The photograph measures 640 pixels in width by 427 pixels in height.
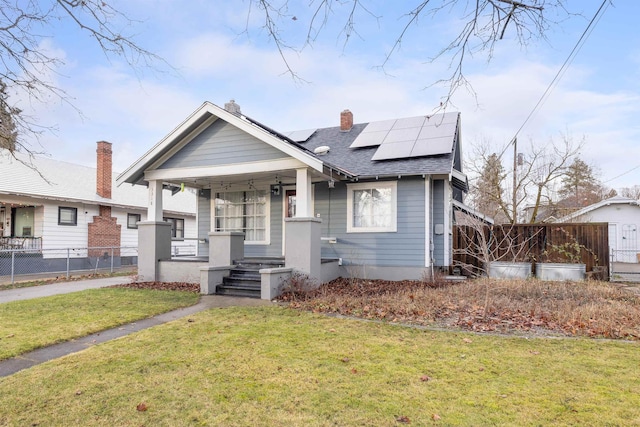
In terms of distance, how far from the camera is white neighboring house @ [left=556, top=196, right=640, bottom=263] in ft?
76.8

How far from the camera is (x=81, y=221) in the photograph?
19.7 meters

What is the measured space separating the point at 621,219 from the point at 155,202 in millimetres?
26692

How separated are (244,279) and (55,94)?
21.3ft

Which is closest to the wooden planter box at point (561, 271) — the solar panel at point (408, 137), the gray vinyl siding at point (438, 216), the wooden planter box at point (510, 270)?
the wooden planter box at point (510, 270)

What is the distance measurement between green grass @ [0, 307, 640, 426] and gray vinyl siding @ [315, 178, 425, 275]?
5662 mm

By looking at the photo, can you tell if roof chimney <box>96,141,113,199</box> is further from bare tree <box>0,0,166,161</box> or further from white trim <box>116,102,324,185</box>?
bare tree <box>0,0,166,161</box>

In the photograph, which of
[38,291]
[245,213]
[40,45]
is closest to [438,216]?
[245,213]

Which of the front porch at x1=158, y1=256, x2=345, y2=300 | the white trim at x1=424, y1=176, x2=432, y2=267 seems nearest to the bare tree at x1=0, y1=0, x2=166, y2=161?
the front porch at x1=158, y1=256, x2=345, y2=300

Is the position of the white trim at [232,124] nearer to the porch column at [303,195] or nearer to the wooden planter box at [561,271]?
the porch column at [303,195]

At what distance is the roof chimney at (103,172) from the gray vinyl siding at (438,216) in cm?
1777

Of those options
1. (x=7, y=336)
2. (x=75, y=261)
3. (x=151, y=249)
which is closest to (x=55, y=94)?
(x=7, y=336)

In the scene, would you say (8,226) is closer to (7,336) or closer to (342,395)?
(7,336)

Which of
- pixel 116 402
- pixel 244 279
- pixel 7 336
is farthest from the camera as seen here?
pixel 244 279

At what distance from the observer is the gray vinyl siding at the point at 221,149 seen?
1036 cm
